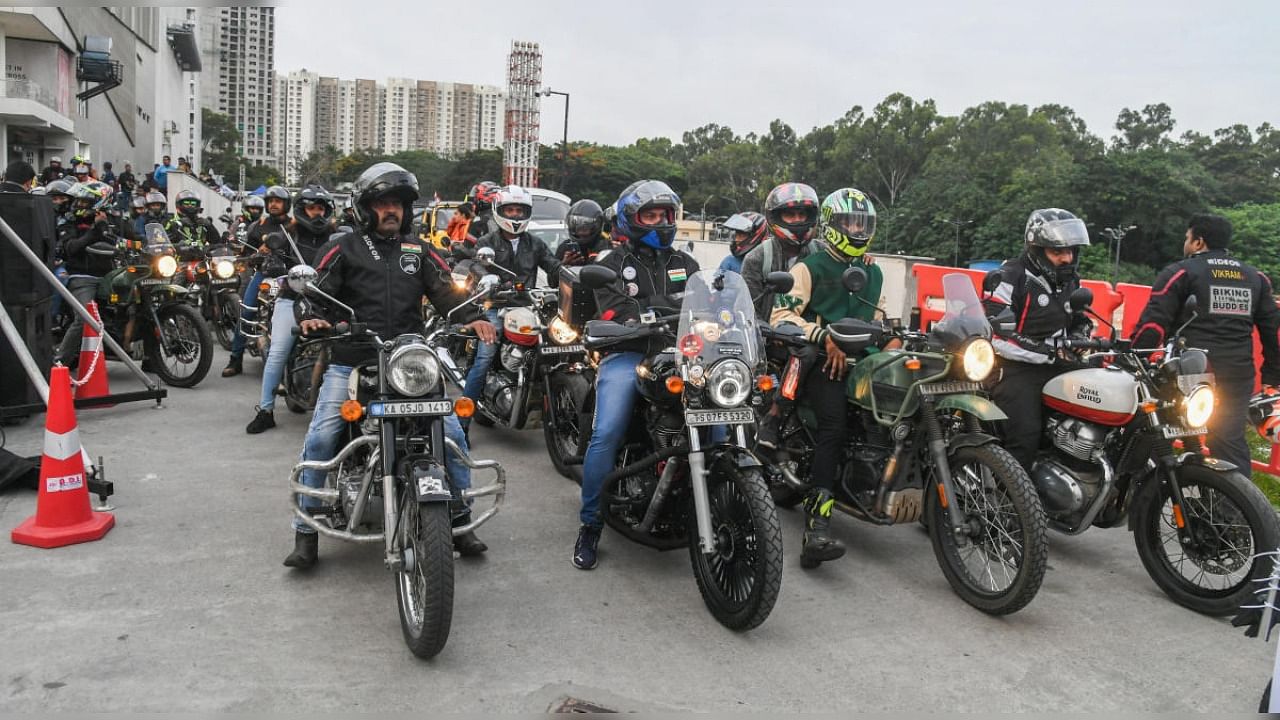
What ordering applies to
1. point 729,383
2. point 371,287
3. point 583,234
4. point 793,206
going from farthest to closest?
point 583,234 < point 793,206 < point 371,287 < point 729,383

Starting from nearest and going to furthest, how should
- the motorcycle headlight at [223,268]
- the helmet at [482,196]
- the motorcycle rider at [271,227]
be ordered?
the motorcycle rider at [271,227] → the motorcycle headlight at [223,268] → the helmet at [482,196]

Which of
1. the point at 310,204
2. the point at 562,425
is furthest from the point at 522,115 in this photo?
the point at 562,425

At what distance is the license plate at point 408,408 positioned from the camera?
4.22 meters

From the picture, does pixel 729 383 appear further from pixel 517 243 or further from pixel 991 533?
pixel 517 243

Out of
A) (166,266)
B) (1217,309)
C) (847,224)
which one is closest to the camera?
(847,224)

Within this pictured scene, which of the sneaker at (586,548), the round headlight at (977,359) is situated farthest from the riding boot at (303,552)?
the round headlight at (977,359)

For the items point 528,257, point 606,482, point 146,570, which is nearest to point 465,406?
point 606,482

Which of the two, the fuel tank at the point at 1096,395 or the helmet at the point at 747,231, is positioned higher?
the helmet at the point at 747,231

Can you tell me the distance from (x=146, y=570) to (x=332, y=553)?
2.84 ft

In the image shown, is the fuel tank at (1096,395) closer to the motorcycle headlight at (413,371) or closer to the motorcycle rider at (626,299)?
the motorcycle rider at (626,299)

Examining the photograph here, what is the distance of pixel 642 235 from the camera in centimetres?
531

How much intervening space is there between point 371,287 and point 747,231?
211 inches

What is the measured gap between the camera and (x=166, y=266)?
355 inches

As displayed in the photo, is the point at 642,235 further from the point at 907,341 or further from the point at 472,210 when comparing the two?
the point at 472,210
